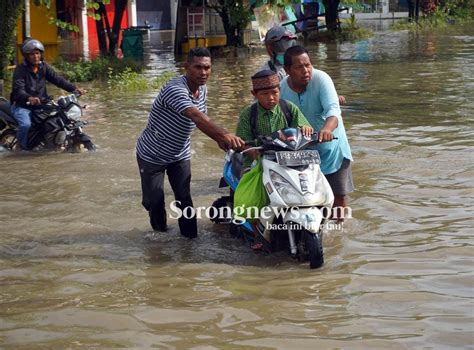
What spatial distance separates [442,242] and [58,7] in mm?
31418

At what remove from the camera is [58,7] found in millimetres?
36062

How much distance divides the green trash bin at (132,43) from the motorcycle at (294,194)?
21477 mm

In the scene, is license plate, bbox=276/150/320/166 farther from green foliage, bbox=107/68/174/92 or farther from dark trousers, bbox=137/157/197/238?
green foliage, bbox=107/68/174/92

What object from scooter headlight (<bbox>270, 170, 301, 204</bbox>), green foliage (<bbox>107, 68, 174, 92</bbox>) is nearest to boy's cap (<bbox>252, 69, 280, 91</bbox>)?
scooter headlight (<bbox>270, 170, 301, 204</bbox>)

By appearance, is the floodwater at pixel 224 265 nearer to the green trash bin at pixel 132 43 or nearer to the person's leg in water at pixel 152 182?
the person's leg in water at pixel 152 182

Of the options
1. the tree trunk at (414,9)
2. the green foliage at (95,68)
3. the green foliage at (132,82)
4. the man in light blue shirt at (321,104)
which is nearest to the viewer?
the man in light blue shirt at (321,104)

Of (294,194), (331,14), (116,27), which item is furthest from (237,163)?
(331,14)

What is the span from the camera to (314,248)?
6176mm

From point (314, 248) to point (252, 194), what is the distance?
1.99 feet

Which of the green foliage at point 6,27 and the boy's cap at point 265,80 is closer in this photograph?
the boy's cap at point 265,80

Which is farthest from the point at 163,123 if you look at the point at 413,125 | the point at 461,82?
the point at 461,82

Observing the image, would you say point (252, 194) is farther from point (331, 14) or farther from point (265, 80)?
point (331, 14)

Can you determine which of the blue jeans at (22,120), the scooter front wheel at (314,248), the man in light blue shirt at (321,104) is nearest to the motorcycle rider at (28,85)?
the blue jeans at (22,120)

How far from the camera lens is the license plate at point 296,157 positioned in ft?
20.4
